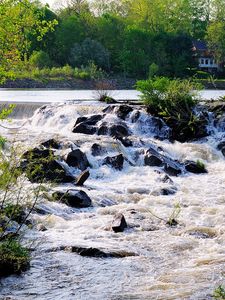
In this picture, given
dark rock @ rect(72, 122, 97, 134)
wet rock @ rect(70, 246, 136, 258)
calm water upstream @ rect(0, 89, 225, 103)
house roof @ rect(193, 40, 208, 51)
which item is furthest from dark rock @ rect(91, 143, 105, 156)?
house roof @ rect(193, 40, 208, 51)

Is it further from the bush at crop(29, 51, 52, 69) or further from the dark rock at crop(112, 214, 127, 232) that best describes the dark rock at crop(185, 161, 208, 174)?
the bush at crop(29, 51, 52, 69)

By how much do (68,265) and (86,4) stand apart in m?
65.7

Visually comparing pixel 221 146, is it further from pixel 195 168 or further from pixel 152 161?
pixel 152 161

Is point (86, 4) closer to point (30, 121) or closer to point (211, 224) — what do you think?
point (30, 121)

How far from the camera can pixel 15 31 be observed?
24.2 ft

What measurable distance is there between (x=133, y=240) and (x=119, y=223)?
580mm

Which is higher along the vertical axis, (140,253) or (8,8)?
(8,8)

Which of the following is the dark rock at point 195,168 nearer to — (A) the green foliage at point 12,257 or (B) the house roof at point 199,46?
(A) the green foliage at point 12,257

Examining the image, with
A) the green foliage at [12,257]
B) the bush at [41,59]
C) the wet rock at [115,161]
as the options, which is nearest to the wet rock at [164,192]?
the wet rock at [115,161]

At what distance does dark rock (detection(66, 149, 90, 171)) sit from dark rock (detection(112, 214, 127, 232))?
5.11 metres

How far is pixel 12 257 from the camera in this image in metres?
7.41

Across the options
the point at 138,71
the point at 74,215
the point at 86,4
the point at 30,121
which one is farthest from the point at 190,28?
the point at 74,215

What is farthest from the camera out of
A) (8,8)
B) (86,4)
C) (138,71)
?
(86,4)

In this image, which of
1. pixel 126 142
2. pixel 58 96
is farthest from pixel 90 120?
pixel 58 96
